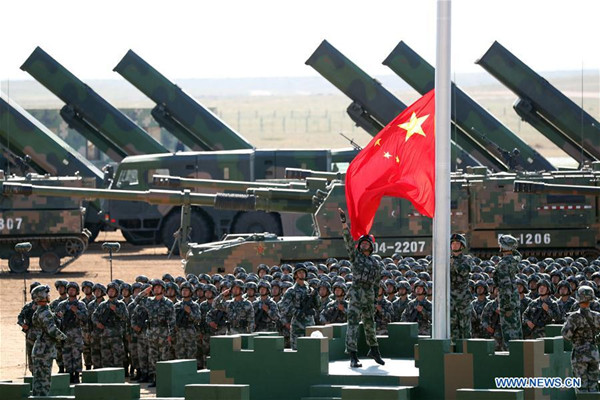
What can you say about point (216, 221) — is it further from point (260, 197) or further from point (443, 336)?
point (443, 336)

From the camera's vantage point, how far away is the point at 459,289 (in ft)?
48.5

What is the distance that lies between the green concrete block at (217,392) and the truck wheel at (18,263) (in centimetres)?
1902

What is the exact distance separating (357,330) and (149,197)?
516 inches

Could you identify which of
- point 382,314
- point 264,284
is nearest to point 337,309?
point 382,314

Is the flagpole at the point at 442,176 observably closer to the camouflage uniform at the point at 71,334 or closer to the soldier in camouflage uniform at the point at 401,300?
the soldier in camouflage uniform at the point at 401,300

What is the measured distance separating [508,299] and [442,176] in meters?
3.15

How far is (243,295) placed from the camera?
1883 cm

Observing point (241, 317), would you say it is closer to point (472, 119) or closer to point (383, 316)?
point (383, 316)

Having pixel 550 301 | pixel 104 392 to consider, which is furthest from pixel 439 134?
pixel 550 301

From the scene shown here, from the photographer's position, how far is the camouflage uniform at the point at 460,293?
48.2 feet

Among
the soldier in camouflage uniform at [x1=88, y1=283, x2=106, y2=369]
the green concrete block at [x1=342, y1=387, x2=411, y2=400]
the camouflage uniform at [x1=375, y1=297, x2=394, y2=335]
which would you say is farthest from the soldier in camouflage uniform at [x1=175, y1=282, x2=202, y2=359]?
the green concrete block at [x1=342, y1=387, x2=411, y2=400]

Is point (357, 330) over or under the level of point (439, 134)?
under

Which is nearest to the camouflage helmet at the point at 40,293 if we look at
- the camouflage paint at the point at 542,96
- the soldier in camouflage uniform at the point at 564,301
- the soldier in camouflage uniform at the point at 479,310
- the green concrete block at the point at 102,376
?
the green concrete block at the point at 102,376

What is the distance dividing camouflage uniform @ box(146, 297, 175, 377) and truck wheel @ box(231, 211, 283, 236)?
13.5 m
